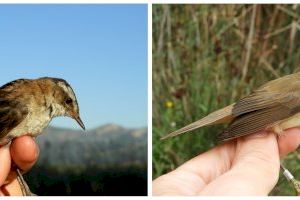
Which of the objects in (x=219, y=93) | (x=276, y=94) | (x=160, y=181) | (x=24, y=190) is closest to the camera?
(x=160, y=181)

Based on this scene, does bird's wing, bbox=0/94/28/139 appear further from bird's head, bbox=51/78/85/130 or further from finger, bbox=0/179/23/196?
finger, bbox=0/179/23/196

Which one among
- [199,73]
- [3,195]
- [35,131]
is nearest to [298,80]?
[199,73]

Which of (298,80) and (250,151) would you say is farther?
(298,80)

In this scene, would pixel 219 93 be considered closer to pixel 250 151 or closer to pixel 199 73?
pixel 199 73

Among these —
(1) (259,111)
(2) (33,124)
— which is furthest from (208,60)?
(2) (33,124)

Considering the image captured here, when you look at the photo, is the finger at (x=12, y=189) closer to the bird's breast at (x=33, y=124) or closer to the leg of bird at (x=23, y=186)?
the leg of bird at (x=23, y=186)

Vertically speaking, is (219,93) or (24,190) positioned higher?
(219,93)

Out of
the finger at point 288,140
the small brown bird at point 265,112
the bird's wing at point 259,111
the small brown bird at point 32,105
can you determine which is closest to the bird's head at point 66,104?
the small brown bird at point 32,105

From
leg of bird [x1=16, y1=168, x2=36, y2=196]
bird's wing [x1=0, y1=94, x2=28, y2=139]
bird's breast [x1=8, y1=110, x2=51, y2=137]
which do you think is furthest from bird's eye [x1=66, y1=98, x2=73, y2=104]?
leg of bird [x1=16, y1=168, x2=36, y2=196]
